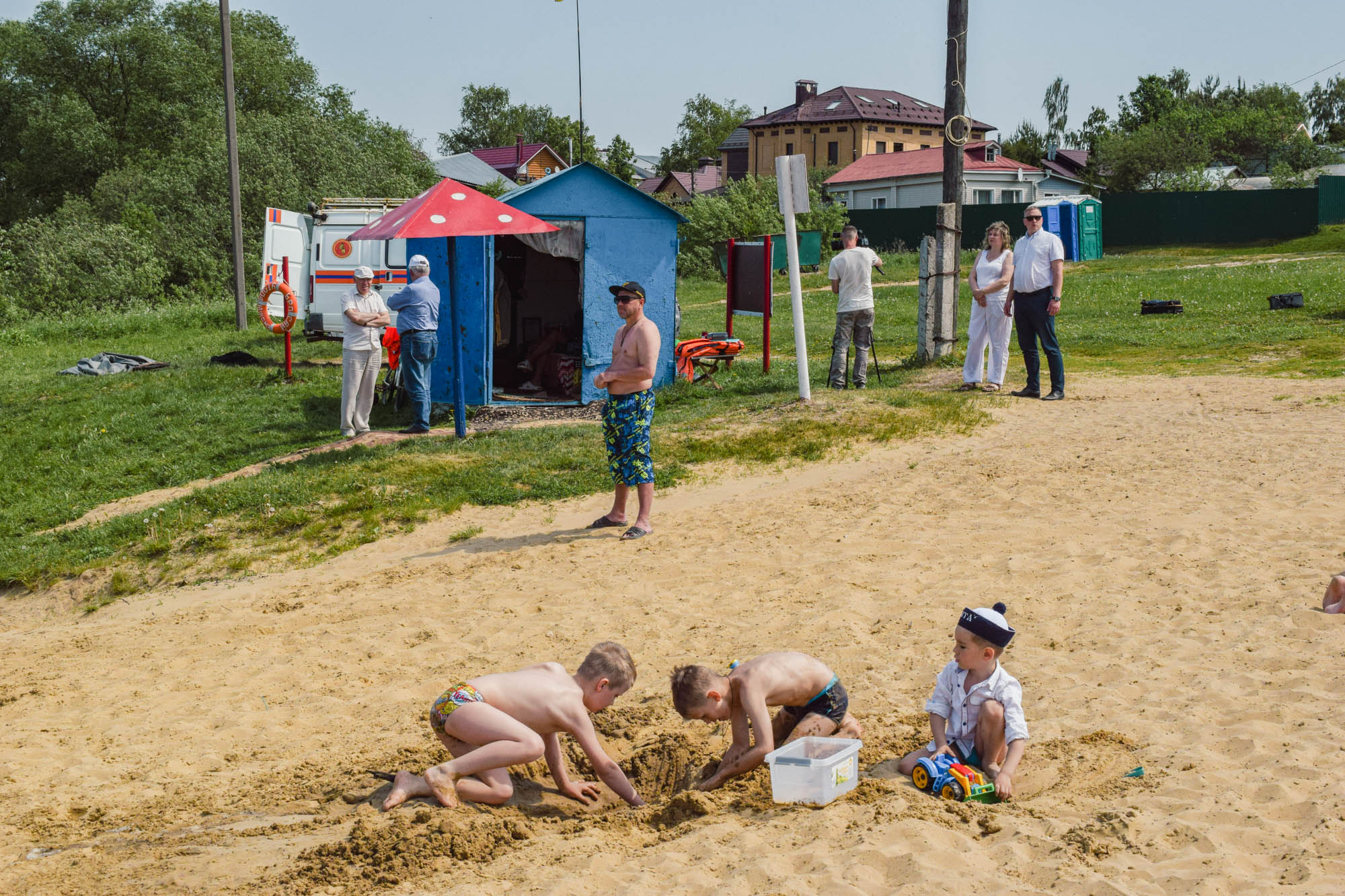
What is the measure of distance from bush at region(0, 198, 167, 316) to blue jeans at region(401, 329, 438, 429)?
71.1 ft

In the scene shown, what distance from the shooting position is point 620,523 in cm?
901

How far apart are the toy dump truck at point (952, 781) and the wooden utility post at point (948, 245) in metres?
11.0

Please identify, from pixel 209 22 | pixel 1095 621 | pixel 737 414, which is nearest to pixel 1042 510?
pixel 1095 621

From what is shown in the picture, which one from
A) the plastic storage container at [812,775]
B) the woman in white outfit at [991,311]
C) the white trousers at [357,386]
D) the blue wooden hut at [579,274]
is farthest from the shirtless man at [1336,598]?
the white trousers at [357,386]

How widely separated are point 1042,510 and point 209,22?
51392 mm

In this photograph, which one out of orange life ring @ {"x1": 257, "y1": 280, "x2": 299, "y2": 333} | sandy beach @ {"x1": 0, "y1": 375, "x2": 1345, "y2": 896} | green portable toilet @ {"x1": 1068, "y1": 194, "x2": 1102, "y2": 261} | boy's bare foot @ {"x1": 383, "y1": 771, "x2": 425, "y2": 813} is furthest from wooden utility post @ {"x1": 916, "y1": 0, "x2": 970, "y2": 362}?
green portable toilet @ {"x1": 1068, "y1": 194, "x2": 1102, "y2": 261}

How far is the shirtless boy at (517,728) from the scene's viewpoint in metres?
4.63

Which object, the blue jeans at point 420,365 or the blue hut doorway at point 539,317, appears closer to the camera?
the blue jeans at point 420,365

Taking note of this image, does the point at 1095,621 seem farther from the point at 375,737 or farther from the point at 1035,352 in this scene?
the point at 1035,352

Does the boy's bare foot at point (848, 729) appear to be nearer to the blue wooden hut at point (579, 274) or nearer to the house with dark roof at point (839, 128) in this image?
the blue wooden hut at point (579, 274)

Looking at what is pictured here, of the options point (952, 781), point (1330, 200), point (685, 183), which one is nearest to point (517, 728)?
point (952, 781)

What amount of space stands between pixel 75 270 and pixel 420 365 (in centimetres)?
2385

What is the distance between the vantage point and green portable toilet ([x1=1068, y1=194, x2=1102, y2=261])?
36125 mm

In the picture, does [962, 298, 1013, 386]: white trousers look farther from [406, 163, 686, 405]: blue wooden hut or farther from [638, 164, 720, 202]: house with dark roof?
[638, 164, 720, 202]: house with dark roof
